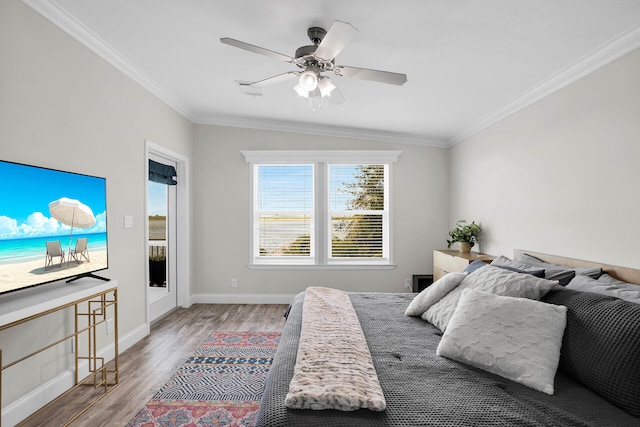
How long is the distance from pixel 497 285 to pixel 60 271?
2.74 m

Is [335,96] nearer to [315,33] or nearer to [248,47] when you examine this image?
[315,33]

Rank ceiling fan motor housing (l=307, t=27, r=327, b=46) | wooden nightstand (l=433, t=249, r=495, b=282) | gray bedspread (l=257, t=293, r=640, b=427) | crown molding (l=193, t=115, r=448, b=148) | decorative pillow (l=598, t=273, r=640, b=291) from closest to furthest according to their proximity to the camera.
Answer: gray bedspread (l=257, t=293, r=640, b=427)
decorative pillow (l=598, t=273, r=640, b=291)
ceiling fan motor housing (l=307, t=27, r=327, b=46)
wooden nightstand (l=433, t=249, r=495, b=282)
crown molding (l=193, t=115, r=448, b=148)

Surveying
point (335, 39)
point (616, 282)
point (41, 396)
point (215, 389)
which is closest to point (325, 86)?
point (335, 39)

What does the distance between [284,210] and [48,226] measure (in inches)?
124

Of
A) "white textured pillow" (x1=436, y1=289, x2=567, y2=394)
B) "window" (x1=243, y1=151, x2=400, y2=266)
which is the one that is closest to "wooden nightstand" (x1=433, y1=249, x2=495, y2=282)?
"window" (x1=243, y1=151, x2=400, y2=266)

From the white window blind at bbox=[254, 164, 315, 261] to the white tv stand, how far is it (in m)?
2.38

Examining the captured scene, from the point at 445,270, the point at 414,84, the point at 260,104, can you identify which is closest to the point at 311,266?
the point at 445,270

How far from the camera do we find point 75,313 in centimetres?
245

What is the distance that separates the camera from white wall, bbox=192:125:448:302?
504cm

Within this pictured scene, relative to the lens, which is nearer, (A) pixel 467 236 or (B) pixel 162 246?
(A) pixel 467 236

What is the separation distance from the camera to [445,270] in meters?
4.17

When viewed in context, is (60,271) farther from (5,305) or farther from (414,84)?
(414,84)

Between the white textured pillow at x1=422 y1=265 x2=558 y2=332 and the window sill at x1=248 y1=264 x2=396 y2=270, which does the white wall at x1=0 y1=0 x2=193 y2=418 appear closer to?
the window sill at x1=248 y1=264 x2=396 y2=270

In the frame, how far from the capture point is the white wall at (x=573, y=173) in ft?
7.35
